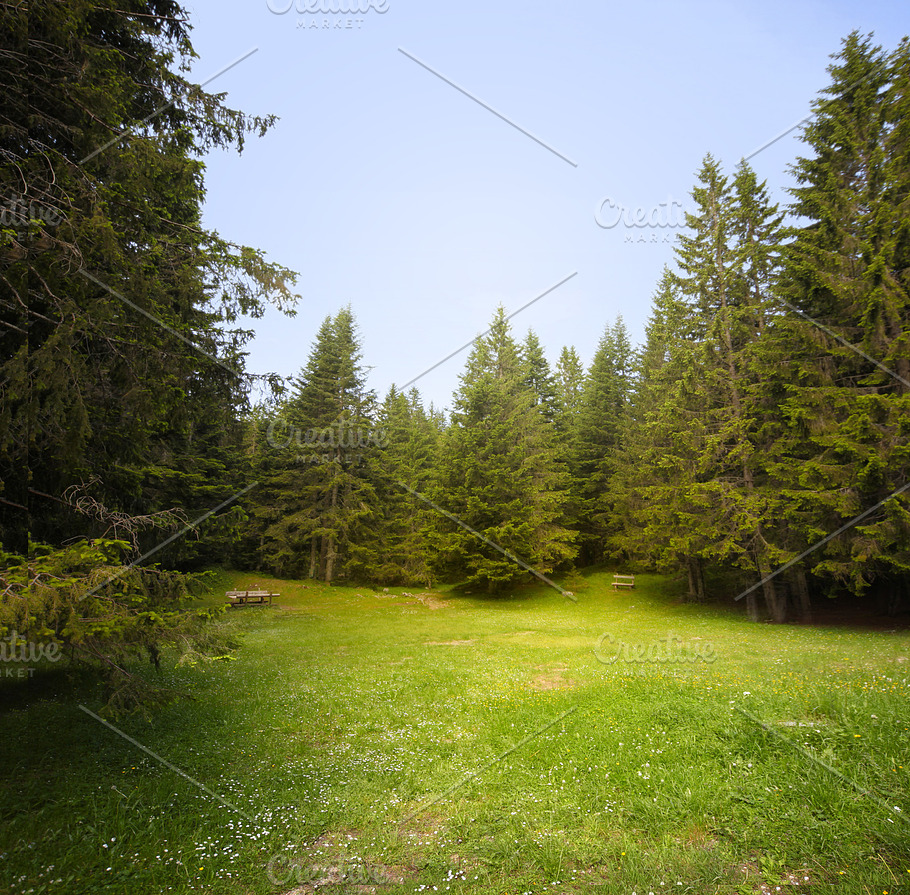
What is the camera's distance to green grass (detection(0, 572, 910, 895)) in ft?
14.1

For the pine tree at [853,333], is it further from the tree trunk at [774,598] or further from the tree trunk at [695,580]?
the tree trunk at [695,580]

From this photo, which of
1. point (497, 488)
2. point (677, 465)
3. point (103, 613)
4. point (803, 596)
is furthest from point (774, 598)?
point (103, 613)

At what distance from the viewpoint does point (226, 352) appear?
790 centimetres

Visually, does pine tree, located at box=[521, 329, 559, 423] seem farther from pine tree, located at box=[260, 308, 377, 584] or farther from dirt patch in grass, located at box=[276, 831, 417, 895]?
dirt patch in grass, located at box=[276, 831, 417, 895]

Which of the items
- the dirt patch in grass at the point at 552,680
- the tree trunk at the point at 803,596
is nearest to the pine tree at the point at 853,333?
the tree trunk at the point at 803,596

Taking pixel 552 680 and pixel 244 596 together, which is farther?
pixel 244 596

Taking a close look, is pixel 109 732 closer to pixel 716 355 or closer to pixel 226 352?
pixel 226 352

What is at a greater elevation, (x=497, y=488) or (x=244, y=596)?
(x=497, y=488)

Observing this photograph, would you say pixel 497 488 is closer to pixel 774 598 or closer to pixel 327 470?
pixel 327 470

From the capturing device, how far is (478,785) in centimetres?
592

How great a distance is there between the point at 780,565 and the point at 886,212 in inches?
510

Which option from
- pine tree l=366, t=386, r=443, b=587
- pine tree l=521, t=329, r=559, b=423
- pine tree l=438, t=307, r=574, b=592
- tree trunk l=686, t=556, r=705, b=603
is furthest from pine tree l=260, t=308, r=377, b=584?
tree trunk l=686, t=556, r=705, b=603

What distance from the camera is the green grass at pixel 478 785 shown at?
14.1 feet

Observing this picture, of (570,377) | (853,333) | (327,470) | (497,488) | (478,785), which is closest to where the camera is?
(478,785)
